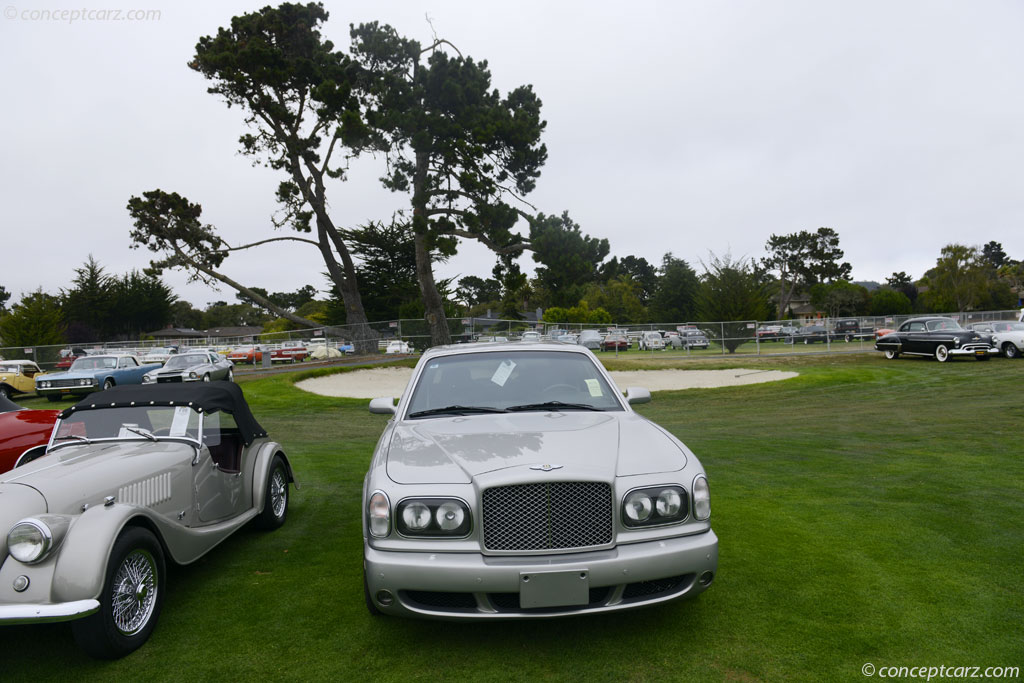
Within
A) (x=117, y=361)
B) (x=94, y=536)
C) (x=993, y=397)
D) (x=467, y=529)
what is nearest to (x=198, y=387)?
(x=94, y=536)

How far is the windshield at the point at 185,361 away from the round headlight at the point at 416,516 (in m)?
23.5

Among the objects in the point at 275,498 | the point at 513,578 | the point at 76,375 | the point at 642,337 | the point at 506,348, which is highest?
the point at 506,348

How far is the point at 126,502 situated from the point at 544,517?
8.70 feet

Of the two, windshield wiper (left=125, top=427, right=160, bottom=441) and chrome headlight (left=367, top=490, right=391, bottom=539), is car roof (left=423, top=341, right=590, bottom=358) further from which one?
windshield wiper (left=125, top=427, right=160, bottom=441)

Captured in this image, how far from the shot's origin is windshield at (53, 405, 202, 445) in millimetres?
4789

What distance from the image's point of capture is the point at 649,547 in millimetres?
3312

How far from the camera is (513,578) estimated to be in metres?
3.13

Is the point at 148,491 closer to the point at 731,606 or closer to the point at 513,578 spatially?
the point at 513,578

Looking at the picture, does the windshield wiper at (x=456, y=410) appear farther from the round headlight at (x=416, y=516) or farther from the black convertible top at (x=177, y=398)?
the black convertible top at (x=177, y=398)

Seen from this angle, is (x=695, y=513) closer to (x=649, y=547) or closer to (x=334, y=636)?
(x=649, y=547)

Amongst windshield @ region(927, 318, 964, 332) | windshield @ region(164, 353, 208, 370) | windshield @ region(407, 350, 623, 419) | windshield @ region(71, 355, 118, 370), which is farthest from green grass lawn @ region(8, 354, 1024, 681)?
windshield @ region(927, 318, 964, 332)

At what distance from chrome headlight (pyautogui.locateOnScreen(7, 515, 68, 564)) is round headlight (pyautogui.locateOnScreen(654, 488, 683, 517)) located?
3167 mm

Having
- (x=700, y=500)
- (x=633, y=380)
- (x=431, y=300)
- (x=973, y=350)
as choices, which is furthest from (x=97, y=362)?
(x=973, y=350)

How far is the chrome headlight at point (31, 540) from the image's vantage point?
3238 mm
